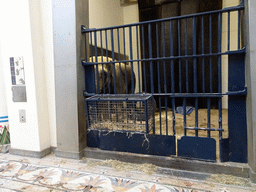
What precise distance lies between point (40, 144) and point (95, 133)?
821 mm

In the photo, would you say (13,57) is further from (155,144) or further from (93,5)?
(155,144)

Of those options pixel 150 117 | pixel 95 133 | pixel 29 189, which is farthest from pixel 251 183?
pixel 29 189

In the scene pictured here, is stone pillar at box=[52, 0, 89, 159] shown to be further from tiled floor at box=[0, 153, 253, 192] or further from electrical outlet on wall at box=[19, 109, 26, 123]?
electrical outlet on wall at box=[19, 109, 26, 123]

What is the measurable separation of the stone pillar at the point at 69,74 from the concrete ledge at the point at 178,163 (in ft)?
0.95

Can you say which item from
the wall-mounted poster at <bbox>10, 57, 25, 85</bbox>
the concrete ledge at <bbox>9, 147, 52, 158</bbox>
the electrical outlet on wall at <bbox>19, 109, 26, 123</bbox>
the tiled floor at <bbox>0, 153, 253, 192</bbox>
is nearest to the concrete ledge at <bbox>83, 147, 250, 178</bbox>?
the tiled floor at <bbox>0, 153, 253, 192</bbox>

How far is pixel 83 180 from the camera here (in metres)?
1.93

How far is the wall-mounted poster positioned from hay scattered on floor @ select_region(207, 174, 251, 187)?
2.68 m

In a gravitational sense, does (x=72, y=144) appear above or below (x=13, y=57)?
below

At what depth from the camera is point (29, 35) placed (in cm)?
242

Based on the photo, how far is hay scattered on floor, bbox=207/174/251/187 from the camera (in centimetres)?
175

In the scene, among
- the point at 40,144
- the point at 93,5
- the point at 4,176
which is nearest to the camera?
the point at 4,176

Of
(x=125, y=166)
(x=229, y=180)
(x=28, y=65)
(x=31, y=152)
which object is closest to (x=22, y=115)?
(x=31, y=152)

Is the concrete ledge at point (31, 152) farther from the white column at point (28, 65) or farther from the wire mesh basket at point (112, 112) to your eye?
the wire mesh basket at point (112, 112)

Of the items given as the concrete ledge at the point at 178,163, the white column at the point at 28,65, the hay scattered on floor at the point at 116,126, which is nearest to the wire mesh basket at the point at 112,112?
the hay scattered on floor at the point at 116,126
